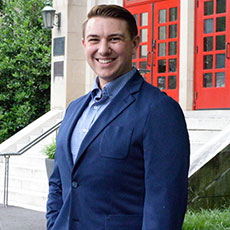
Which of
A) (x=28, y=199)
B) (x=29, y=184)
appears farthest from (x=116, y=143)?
(x=29, y=184)

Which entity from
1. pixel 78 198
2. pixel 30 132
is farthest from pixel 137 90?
pixel 30 132

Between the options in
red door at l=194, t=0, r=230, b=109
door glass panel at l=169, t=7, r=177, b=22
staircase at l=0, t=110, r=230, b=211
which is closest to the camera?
staircase at l=0, t=110, r=230, b=211

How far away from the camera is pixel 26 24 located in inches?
675

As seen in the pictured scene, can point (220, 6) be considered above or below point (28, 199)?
above

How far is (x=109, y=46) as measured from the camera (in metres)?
2.18

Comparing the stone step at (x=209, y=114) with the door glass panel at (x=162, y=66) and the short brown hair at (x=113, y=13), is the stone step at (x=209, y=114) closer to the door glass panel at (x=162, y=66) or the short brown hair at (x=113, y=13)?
the door glass panel at (x=162, y=66)

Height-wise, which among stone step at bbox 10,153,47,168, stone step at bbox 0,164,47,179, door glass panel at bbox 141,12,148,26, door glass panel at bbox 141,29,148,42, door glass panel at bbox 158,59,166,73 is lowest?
stone step at bbox 0,164,47,179

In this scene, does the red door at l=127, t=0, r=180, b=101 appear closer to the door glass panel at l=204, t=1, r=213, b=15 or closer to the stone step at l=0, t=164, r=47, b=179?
the door glass panel at l=204, t=1, r=213, b=15

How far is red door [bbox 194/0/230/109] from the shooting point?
10812 mm

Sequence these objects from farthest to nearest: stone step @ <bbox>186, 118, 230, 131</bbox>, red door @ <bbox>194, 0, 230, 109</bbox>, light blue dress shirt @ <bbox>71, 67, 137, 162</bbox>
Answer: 1. red door @ <bbox>194, 0, 230, 109</bbox>
2. stone step @ <bbox>186, 118, 230, 131</bbox>
3. light blue dress shirt @ <bbox>71, 67, 137, 162</bbox>

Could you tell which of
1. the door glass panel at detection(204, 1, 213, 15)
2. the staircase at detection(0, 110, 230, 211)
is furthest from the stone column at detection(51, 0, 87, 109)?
the door glass panel at detection(204, 1, 213, 15)

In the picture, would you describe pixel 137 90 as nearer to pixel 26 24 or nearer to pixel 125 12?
pixel 125 12

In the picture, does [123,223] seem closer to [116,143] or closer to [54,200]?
[116,143]

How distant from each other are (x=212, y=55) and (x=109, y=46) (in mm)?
9225
